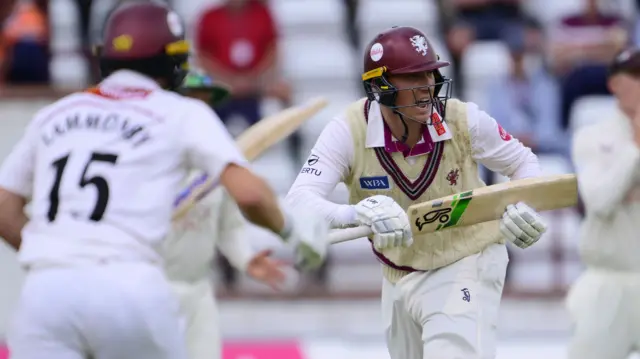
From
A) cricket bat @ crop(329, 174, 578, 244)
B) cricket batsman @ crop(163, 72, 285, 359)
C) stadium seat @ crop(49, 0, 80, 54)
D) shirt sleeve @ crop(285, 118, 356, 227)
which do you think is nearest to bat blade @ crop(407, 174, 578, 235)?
cricket bat @ crop(329, 174, 578, 244)

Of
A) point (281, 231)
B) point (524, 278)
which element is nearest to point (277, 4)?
point (524, 278)

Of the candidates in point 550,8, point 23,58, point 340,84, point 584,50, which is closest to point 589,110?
point 584,50

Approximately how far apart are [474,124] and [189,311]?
1821 mm

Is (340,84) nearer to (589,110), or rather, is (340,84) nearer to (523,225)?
(589,110)

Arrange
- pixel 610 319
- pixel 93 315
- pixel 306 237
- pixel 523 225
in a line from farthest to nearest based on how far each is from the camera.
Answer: pixel 610 319
pixel 523 225
pixel 306 237
pixel 93 315

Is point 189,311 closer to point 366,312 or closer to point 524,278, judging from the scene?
point 366,312

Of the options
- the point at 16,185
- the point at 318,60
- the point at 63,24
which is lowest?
the point at 318,60

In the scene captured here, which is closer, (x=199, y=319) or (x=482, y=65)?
(x=199, y=319)

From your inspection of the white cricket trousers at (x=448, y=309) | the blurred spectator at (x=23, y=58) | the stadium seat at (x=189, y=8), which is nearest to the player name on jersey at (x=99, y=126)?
the white cricket trousers at (x=448, y=309)

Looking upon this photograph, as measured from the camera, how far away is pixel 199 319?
654 centimetres

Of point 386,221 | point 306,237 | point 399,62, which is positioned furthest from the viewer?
point 399,62

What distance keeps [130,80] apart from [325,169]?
115 cm

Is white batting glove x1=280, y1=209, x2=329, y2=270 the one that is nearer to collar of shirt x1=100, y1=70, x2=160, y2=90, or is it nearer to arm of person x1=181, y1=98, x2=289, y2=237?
arm of person x1=181, y1=98, x2=289, y2=237

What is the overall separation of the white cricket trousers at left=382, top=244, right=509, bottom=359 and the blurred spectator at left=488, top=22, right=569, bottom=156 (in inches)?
166
